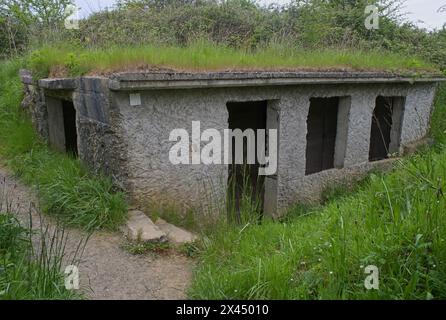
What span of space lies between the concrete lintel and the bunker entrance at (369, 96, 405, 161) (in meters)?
2.01

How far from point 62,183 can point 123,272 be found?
1.90 m

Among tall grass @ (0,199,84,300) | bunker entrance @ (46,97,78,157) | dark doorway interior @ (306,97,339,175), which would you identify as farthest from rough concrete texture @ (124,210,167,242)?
dark doorway interior @ (306,97,339,175)

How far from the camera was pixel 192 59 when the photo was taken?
5.14 metres

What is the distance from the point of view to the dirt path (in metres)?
3.36

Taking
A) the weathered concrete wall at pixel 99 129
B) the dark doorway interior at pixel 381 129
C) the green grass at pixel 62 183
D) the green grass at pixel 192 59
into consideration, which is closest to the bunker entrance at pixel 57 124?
the green grass at pixel 62 183

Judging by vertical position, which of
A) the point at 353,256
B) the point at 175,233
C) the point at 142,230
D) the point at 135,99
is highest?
the point at 135,99

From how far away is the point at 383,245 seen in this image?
8.89 feet

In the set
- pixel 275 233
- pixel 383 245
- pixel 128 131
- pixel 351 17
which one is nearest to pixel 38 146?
pixel 128 131

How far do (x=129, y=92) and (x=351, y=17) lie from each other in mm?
10663

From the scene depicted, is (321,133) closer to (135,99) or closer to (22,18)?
(135,99)

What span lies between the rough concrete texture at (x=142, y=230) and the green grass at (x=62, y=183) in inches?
5.8

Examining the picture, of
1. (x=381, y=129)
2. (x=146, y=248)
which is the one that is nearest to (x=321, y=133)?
(x=381, y=129)

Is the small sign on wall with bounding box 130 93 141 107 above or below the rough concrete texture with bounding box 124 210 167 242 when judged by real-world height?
above

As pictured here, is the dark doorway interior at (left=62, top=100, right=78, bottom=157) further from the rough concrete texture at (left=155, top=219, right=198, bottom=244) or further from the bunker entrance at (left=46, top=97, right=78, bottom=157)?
the rough concrete texture at (left=155, top=219, right=198, bottom=244)
